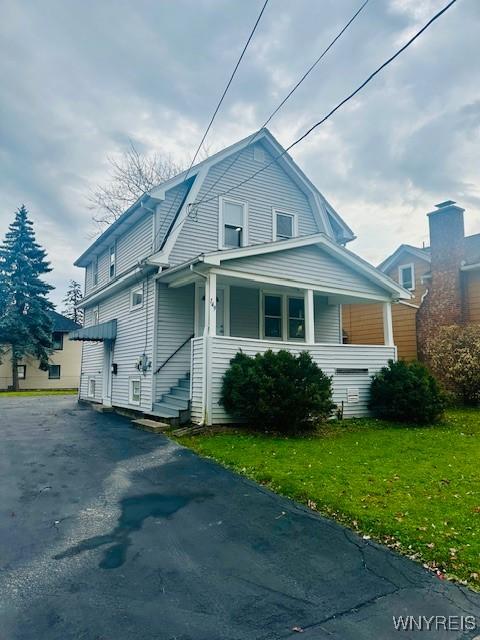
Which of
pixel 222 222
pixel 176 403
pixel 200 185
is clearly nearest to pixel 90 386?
pixel 176 403

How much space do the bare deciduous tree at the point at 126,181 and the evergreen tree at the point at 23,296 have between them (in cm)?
1028

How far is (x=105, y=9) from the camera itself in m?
7.84

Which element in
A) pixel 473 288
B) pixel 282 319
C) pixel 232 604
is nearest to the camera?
pixel 232 604

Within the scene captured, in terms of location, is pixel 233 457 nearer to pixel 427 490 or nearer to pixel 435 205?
pixel 427 490

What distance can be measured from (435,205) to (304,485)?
1459 cm

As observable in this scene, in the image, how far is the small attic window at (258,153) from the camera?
13758mm

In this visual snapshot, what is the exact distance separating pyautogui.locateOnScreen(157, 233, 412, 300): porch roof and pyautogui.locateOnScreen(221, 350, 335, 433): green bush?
2308 millimetres

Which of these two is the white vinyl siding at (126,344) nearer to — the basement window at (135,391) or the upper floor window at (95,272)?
the basement window at (135,391)

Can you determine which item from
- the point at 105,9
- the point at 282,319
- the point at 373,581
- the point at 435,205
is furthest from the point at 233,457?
the point at 435,205

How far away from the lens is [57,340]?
1286 inches

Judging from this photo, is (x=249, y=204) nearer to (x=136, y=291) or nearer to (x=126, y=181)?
(x=136, y=291)

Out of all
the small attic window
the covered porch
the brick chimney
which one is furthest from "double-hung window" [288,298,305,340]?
the brick chimney

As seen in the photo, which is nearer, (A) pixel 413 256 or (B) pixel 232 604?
(B) pixel 232 604

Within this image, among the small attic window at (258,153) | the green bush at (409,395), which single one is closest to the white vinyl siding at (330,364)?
the green bush at (409,395)
